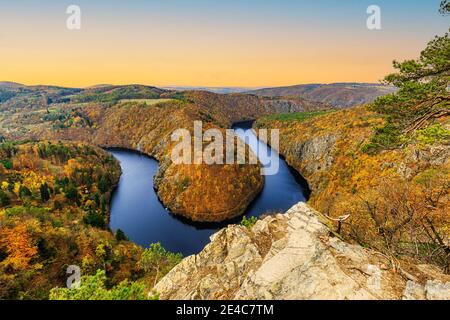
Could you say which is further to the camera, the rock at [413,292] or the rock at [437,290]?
the rock at [413,292]

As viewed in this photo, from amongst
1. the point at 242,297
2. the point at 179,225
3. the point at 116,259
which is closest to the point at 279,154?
the point at 179,225

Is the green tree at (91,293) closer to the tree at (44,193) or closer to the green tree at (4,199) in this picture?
the green tree at (4,199)

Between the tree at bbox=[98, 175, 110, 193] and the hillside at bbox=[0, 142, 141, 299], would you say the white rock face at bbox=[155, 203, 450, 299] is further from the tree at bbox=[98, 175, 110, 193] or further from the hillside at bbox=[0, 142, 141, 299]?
the tree at bbox=[98, 175, 110, 193]

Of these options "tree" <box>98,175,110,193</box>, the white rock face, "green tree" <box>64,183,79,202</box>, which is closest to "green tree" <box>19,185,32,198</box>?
"green tree" <box>64,183,79,202</box>

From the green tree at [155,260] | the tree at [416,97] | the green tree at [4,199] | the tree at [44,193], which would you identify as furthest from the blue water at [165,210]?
the tree at [416,97]
